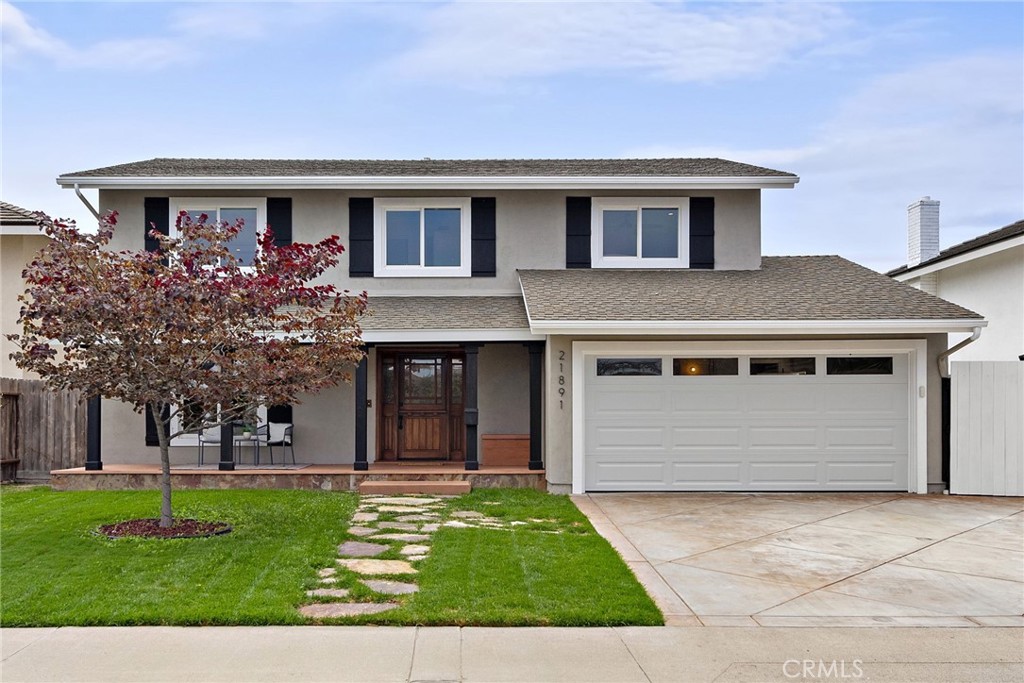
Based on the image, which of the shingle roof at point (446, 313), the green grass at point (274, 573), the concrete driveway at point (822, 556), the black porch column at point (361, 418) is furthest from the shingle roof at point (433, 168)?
the green grass at point (274, 573)

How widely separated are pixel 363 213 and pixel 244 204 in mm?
2079

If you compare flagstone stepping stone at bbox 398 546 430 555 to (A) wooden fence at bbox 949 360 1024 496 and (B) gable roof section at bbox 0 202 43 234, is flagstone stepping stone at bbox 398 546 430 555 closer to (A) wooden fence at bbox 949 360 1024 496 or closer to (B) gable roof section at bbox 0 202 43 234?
(A) wooden fence at bbox 949 360 1024 496

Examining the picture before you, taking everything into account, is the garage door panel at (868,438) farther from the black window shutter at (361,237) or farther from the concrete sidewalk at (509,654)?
the black window shutter at (361,237)

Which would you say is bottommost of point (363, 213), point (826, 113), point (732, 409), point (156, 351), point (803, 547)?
point (803, 547)

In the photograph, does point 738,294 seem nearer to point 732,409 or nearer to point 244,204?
point 732,409

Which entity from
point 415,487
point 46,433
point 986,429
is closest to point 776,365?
point 986,429

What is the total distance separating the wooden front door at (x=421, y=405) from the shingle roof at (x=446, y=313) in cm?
96

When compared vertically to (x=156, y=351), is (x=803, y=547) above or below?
below

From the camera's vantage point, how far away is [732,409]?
1153 cm

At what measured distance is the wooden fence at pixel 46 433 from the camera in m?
13.2

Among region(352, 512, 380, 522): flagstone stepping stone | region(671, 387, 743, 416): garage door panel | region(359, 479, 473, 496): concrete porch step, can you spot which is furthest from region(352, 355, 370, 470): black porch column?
region(671, 387, 743, 416): garage door panel

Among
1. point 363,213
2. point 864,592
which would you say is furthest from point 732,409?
point 363,213

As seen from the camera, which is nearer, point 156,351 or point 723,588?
point 723,588

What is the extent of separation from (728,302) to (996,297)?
639cm
